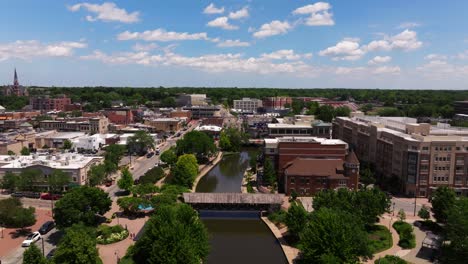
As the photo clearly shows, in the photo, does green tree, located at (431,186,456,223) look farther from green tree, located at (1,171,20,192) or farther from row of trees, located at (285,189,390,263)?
green tree, located at (1,171,20,192)

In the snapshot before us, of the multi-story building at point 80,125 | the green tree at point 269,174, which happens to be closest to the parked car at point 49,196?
the green tree at point 269,174

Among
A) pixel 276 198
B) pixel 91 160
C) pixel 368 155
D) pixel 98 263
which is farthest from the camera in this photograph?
pixel 368 155

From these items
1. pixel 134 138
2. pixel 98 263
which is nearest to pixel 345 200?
pixel 98 263

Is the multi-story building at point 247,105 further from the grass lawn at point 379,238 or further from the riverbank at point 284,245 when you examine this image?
the grass lawn at point 379,238

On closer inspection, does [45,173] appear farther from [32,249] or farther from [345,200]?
[345,200]

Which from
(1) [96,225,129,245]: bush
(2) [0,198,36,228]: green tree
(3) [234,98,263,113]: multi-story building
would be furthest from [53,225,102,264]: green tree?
(3) [234,98,263,113]: multi-story building

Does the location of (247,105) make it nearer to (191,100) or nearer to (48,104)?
(191,100)

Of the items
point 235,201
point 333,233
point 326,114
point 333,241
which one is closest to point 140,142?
point 235,201
